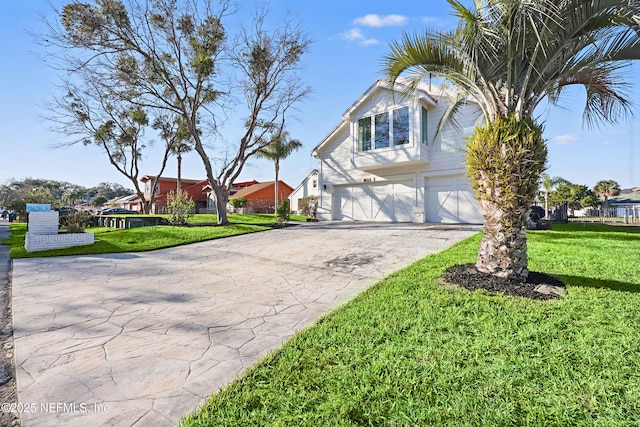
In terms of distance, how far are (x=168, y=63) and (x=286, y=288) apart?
14.5 meters

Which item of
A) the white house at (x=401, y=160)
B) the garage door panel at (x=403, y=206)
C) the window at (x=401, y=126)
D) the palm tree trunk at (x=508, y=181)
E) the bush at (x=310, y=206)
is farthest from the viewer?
the bush at (x=310, y=206)

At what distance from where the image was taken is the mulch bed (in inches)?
153

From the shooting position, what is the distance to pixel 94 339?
9.48ft

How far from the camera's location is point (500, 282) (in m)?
4.18

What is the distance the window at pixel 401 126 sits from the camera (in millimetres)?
13977

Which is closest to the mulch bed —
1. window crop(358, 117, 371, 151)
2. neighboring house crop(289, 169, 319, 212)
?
window crop(358, 117, 371, 151)

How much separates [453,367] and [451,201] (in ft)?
42.7

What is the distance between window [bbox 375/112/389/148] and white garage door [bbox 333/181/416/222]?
228 cm

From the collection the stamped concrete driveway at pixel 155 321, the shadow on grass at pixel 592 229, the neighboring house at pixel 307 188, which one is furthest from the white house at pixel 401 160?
the neighboring house at pixel 307 188

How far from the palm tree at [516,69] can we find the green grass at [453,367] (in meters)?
1.12

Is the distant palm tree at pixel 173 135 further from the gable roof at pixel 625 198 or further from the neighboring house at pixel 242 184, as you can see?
the gable roof at pixel 625 198

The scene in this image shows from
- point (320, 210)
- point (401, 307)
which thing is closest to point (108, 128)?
point (320, 210)

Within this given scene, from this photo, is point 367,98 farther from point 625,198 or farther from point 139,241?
point 625,198

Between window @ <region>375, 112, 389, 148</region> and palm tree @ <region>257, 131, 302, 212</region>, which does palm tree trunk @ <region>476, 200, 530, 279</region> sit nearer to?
window @ <region>375, 112, 389, 148</region>
